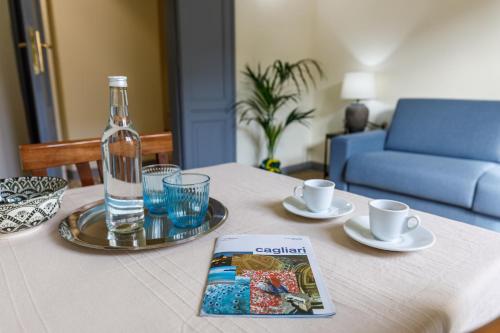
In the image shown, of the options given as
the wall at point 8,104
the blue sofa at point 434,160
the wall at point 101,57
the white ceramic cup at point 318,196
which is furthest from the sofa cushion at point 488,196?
the wall at point 101,57

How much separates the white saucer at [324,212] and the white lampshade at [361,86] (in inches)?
94.9

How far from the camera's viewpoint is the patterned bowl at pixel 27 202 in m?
0.67

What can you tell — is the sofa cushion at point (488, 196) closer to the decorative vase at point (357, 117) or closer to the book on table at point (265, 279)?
the decorative vase at point (357, 117)

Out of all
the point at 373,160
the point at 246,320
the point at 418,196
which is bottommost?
the point at 418,196

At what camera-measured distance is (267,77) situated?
3385mm

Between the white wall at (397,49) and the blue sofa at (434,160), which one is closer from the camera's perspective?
the blue sofa at (434,160)

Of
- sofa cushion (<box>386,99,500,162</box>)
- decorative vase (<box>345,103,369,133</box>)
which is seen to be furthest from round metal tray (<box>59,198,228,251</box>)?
decorative vase (<box>345,103,369,133</box>)

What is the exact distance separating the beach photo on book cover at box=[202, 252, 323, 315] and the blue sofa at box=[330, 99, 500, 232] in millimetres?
1682

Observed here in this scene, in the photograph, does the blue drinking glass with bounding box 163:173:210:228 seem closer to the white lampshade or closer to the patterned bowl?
the patterned bowl

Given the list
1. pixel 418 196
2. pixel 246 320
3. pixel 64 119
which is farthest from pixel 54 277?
pixel 64 119

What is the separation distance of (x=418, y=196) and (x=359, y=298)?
5.98ft

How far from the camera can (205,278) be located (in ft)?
1.84

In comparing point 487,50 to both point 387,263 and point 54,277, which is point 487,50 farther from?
point 54,277

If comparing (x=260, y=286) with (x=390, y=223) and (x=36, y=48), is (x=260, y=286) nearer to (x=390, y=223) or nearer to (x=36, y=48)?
(x=390, y=223)
